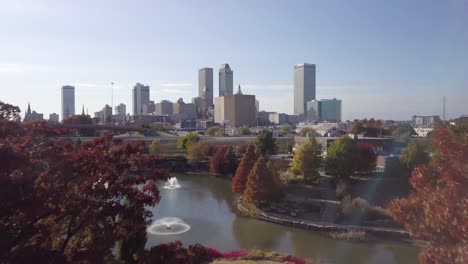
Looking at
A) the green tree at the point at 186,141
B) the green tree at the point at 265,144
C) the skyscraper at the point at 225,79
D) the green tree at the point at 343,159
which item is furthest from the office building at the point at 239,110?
the green tree at the point at 343,159

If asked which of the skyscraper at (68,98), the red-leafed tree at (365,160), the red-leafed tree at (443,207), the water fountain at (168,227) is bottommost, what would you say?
the water fountain at (168,227)

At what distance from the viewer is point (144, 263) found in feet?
15.8

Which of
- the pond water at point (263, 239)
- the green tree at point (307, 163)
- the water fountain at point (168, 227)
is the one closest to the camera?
the pond water at point (263, 239)

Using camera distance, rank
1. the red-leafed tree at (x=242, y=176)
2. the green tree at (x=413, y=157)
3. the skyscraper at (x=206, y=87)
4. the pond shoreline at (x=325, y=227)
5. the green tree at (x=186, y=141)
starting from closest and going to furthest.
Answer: the pond shoreline at (x=325, y=227) → the red-leafed tree at (x=242, y=176) → the green tree at (x=413, y=157) → the green tree at (x=186, y=141) → the skyscraper at (x=206, y=87)

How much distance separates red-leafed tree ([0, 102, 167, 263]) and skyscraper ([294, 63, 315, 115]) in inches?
5900

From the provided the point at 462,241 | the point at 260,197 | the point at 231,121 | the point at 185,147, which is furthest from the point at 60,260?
the point at 231,121

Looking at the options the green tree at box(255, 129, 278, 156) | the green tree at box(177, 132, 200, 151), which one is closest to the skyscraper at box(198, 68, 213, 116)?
the green tree at box(177, 132, 200, 151)

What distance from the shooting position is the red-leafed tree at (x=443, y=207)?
12.0 feet

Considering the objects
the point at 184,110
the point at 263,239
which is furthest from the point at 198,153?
the point at 184,110

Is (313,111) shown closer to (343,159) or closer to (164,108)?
(164,108)

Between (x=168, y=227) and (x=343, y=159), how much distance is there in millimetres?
10726

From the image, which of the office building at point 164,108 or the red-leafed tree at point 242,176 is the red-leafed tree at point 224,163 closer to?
the red-leafed tree at point 242,176

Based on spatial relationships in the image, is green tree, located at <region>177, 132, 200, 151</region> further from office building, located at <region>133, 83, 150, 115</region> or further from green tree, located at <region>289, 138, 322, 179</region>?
office building, located at <region>133, 83, 150, 115</region>

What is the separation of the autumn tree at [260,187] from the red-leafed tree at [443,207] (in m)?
12.4
